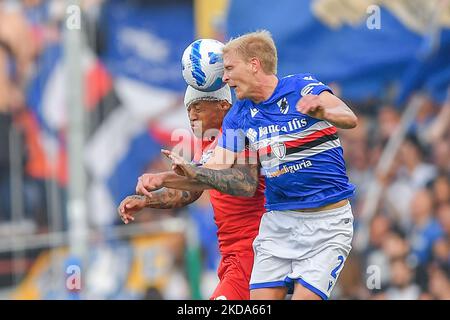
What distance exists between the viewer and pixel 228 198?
378 inches

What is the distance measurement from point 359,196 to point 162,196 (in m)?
8.12

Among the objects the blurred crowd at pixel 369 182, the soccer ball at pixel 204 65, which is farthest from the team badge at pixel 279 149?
the blurred crowd at pixel 369 182

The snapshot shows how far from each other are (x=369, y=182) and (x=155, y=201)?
8.19m

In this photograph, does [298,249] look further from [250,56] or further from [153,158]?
[153,158]

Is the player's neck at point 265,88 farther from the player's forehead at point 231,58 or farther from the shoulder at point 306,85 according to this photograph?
the player's forehead at point 231,58

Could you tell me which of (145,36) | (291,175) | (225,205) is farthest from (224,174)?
(145,36)

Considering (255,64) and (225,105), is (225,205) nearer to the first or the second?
(225,105)

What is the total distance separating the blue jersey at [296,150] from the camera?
8.85 metres

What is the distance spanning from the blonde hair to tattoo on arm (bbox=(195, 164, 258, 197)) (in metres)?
0.77

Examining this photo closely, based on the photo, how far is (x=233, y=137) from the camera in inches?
357

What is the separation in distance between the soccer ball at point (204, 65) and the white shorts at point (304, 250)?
3.92 feet

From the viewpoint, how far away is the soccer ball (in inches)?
369

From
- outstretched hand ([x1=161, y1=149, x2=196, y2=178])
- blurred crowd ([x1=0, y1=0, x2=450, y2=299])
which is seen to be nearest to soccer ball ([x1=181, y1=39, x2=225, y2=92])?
outstretched hand ([x1=161, y1=149, x2=196, y2=178])
